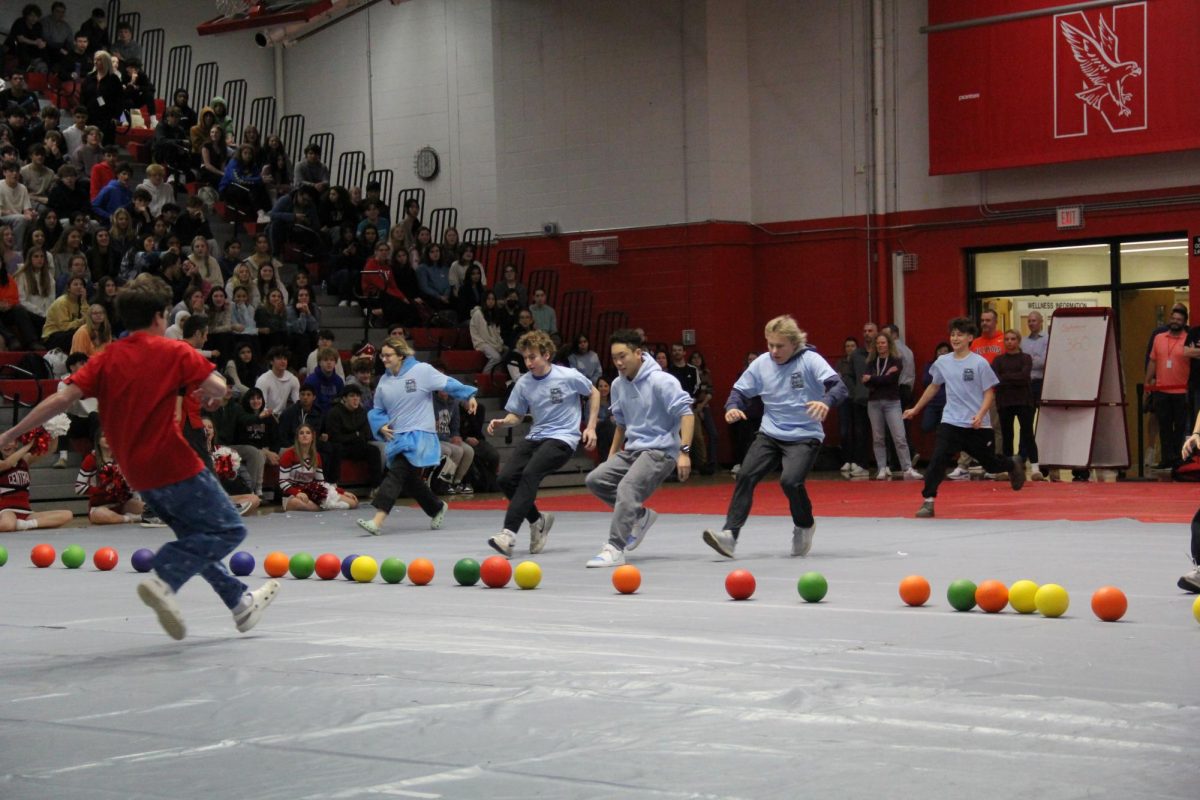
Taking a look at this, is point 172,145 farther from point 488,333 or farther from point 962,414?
point 962,414

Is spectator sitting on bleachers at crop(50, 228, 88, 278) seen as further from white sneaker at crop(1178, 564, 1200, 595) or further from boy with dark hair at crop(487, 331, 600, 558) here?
white sneaker at crop(1178, 564, 1200, 595)

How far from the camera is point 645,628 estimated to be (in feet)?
27.7

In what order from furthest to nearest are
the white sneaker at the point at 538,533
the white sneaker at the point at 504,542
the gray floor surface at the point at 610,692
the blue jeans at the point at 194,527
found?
the white sneaker at the point at 538,533, the white sneaker at the point at 504,542, the blue jeans at the point at 194,527, the gray floor surface at the point at 610,692

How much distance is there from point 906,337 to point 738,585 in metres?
16.2

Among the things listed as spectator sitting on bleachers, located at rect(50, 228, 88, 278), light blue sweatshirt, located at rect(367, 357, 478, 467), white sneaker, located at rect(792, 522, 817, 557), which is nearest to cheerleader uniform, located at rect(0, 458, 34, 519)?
light blue sweatshirt, located at rect(367, 357, 478, 467)

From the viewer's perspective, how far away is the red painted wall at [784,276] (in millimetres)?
24656

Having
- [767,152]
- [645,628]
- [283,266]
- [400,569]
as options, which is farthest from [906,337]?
[645,628]

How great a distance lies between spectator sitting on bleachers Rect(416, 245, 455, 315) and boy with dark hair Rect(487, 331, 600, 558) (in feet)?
38.2

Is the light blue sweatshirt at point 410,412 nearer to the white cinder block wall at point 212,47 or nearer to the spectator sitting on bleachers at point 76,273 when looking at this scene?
the spectator sitting on bleachers at point 76,273

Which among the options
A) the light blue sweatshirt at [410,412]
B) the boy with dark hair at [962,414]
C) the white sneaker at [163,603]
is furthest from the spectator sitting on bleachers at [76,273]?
the white sneaker at [163,603]

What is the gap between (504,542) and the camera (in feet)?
42.3

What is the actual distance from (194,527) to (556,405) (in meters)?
5.51

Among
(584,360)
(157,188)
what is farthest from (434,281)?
(157,188)

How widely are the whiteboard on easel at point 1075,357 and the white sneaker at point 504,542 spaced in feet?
34.5
